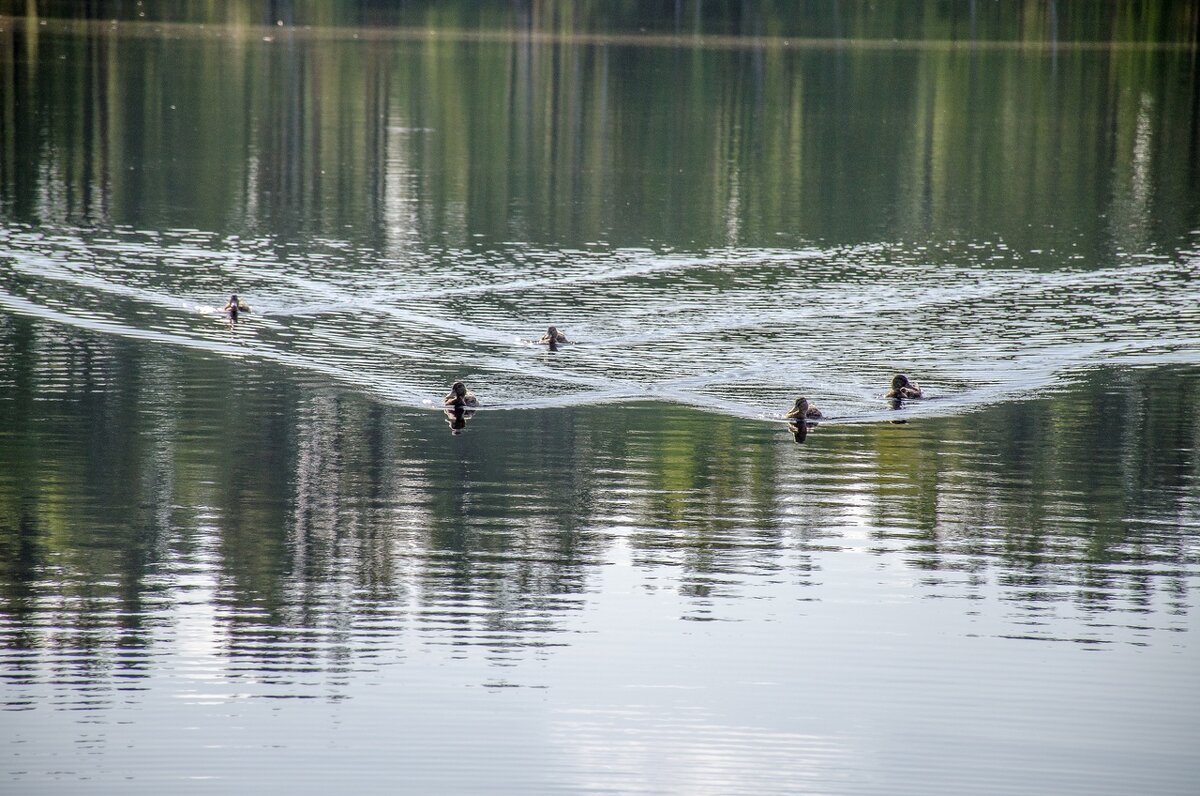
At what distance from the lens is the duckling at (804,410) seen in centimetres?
2652

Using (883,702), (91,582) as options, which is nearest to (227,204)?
(91,582)

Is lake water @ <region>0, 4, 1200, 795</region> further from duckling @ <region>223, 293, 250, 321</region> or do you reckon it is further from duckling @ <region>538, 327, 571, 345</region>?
duckling @ <region>538, 327, 571, 345</region>

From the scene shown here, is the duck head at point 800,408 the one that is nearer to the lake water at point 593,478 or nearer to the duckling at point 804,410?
the duckling at point 804,410

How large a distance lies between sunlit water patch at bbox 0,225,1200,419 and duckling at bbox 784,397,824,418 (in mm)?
835

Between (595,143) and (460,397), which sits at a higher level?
(595,143)

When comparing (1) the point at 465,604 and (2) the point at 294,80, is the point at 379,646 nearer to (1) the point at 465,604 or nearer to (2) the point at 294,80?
(1) the point at 465,604

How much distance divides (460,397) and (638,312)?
8.97m

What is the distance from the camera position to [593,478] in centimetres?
2356

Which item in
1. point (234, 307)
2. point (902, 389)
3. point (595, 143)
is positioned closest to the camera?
point (902, 389)

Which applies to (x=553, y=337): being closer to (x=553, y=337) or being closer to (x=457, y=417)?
(x=553, y=337)

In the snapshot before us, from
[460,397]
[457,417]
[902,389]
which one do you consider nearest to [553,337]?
[460,397]

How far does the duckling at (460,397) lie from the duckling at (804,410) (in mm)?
4971

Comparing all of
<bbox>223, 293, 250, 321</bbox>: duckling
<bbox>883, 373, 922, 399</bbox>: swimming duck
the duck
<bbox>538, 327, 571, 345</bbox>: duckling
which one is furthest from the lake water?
<bbox>538, 327, 571, 345</bbox>: duckling

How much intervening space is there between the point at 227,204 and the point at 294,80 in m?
36.4
